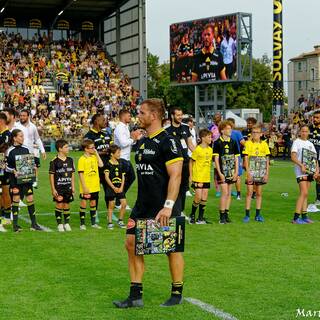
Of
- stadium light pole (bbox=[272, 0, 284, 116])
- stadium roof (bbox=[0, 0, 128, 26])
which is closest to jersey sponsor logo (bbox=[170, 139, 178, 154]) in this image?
stadium light pole (bbox=[272, 0, 284, 116])

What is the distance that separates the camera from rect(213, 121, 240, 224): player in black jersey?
41.4 feet

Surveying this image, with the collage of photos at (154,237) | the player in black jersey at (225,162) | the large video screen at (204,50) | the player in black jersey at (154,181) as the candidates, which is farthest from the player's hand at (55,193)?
the large video screen at (204,50)

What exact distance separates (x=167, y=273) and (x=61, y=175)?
3729mm

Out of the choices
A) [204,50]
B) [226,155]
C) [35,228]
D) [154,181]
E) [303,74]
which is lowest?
[35,228]

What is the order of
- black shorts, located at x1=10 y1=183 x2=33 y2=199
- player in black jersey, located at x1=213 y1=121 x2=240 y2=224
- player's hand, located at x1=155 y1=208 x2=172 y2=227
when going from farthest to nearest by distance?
player in black jersey, located at x1=213 y1=121 x2=240 y2=224
black shorts, located at x1=10 y1=183 x2=33 y2=199
player's hand, located at x1=155 y1=208 x2=172 y2=227

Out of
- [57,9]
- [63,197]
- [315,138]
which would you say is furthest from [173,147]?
[57,9]

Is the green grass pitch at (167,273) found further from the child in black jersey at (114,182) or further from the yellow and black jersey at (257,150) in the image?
the yellow and black jersey at (257,150)

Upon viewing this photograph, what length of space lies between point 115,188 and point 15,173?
1731mm

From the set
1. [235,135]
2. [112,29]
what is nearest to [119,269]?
[235,135]

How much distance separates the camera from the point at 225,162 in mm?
12758

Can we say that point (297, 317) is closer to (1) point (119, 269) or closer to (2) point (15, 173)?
(1) point (119, 269)

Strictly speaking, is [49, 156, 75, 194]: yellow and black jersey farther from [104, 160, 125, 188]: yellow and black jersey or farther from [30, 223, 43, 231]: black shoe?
[104, 160, 125, 188]: yellow and black jersey

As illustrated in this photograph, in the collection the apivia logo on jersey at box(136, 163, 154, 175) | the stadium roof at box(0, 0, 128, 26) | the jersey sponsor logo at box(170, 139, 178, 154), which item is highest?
the stadium roof at box(0, 0, 128, 26)

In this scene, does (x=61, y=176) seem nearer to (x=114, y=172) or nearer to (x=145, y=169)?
(x=114, y=172)
